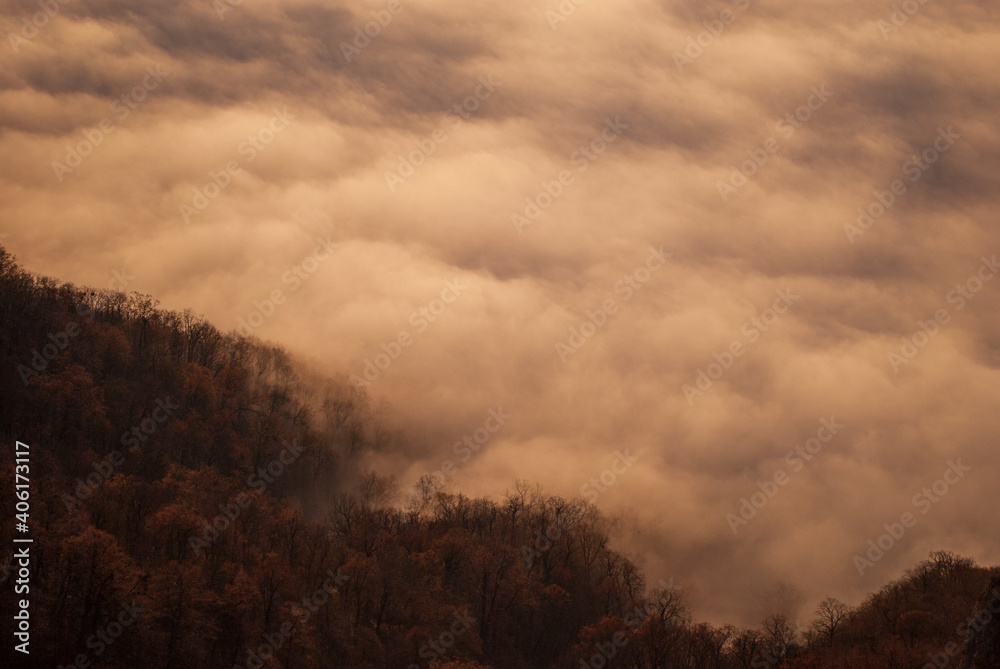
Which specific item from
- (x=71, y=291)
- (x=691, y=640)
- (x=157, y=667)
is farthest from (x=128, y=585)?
(x=71, y=291)

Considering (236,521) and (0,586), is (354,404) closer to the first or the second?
(236,521)

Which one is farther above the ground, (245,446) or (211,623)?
(211,623)

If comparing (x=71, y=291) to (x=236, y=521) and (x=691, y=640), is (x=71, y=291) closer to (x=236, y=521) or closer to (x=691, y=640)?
(x=236, y=521)

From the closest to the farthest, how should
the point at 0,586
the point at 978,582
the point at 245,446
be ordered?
the point at 0,586
the point at 978,582
the point at 245,446

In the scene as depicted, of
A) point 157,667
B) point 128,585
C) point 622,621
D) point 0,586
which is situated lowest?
point 622,621

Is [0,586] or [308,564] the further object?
[308,564]

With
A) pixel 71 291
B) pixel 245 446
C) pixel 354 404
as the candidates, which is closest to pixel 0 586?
pixel 245 446

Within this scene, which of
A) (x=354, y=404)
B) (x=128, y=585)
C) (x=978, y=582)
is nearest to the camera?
(x=128, y=585)
